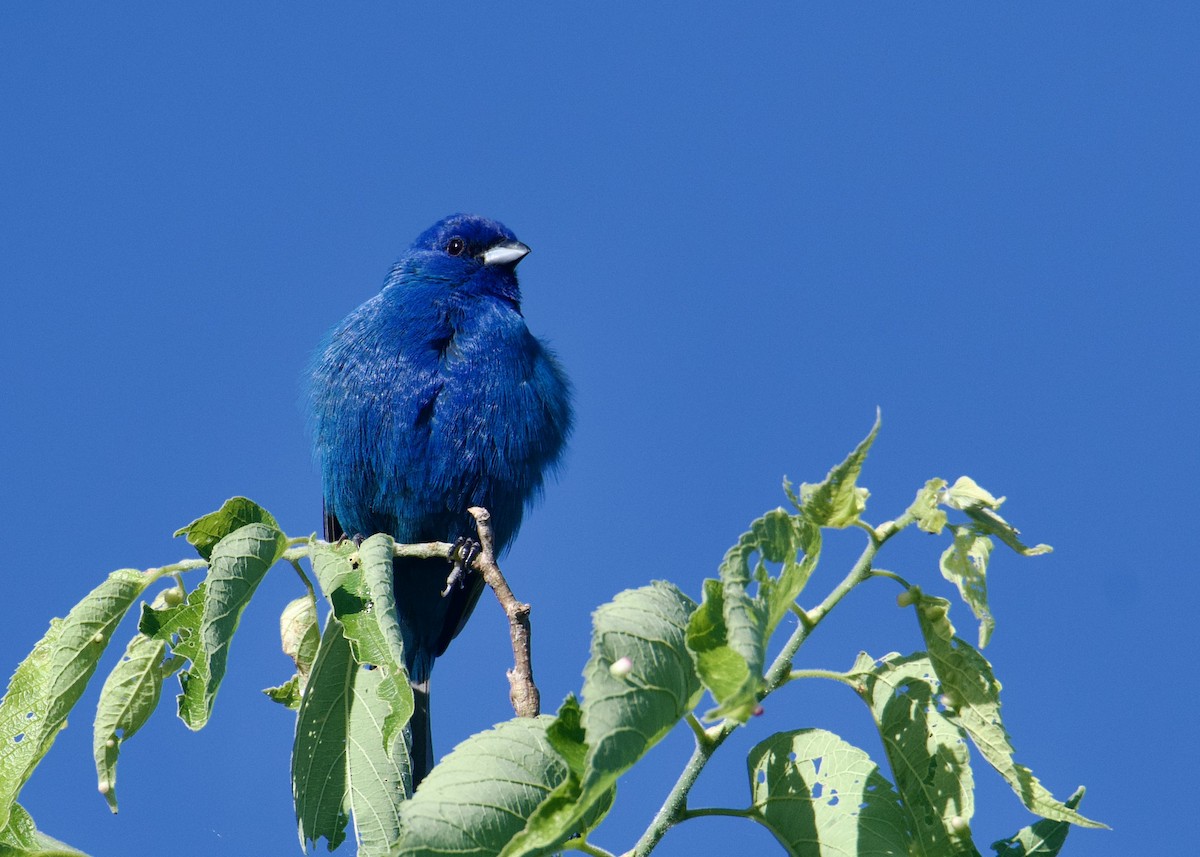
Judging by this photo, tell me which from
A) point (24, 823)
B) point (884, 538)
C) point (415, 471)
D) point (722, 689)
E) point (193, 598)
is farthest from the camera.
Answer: point (415, 471)

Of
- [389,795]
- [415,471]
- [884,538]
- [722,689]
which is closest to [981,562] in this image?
[884,538]

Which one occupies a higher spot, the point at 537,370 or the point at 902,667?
the point at 537,370

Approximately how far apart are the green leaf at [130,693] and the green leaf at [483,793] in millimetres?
868

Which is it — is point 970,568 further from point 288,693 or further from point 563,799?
point 288,693

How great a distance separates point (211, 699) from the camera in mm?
2002

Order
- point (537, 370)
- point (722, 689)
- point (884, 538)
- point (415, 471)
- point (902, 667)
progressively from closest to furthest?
point (722, 689)
point (884, 538)
point (902, 667)
point (415, 471)
point (537, 370)

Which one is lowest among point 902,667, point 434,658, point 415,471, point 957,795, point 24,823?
point 24,823

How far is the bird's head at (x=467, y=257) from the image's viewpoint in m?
6.48

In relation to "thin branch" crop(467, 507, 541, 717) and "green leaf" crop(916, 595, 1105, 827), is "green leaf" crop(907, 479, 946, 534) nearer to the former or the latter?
"green leaf" crop(916, 595, 1105, 827)

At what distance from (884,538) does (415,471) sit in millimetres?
3894

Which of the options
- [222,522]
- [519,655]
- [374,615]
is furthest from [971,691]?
[222,522]

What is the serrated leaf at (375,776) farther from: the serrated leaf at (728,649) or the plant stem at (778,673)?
the serrated leaf at (728,649)

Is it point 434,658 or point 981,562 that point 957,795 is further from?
point 434,658

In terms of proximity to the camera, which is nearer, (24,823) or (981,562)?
(981,562)
